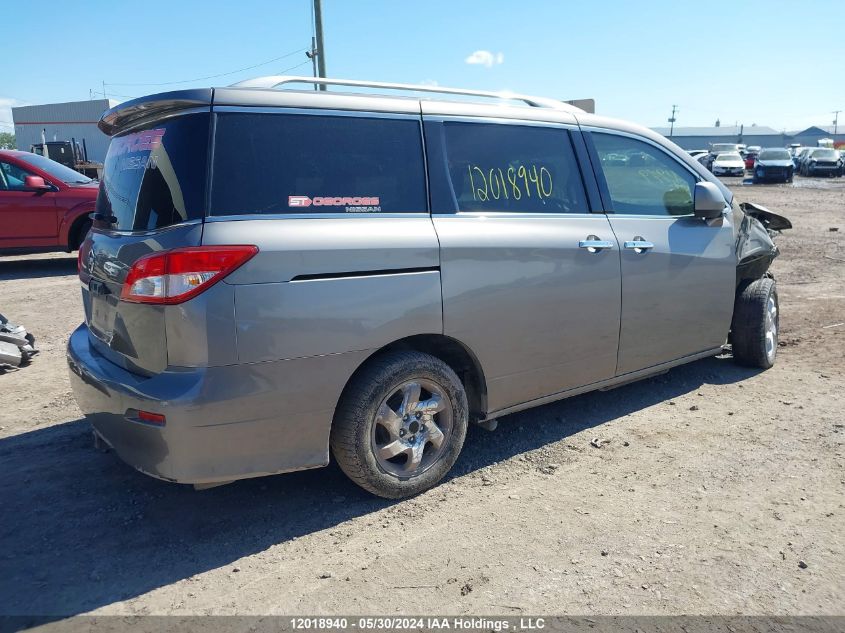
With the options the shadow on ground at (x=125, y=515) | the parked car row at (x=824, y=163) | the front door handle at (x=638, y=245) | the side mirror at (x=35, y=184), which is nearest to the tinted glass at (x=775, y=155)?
the parked car row at (x=824, y=163)

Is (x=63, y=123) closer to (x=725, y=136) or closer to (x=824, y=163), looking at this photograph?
(x=824, y=163)

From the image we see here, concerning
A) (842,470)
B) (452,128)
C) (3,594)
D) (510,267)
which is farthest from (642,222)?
(3,594)

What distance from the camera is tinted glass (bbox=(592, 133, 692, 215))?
4391 mm

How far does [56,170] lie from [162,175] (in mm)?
8835

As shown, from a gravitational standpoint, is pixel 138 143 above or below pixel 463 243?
above

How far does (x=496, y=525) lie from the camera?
3250 mm

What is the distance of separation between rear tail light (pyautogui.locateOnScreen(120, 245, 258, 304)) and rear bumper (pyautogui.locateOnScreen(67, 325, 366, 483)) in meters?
0.33

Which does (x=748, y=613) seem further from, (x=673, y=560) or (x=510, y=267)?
(x=510, y=267)

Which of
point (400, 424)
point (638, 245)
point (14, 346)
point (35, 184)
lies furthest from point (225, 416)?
point (35, 184)

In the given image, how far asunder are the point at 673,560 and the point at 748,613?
0.39 meters

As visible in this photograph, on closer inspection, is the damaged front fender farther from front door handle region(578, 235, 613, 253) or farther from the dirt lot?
front door handle region(578, 235, 613, 253)

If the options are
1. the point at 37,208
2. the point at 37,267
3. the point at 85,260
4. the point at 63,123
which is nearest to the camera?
the point at 85,260

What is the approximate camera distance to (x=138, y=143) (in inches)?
128

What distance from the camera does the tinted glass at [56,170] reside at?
33.6ft
